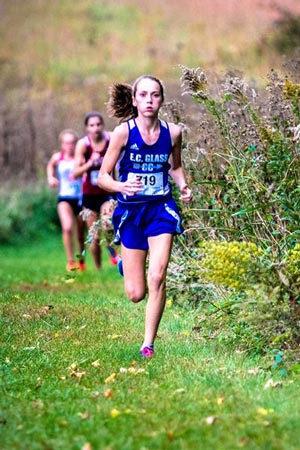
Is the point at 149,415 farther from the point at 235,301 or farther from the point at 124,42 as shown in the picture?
the point at 124,42

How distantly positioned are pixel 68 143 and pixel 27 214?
7.47m

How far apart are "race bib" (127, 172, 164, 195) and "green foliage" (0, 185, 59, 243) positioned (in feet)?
49.9

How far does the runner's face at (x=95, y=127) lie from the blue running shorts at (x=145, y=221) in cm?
542

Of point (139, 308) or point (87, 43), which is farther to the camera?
point (87, 43)

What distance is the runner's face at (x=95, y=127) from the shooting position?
12891 millimetres

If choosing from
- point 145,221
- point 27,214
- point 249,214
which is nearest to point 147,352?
point 145,221

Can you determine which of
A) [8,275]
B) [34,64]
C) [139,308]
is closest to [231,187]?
[139,308]

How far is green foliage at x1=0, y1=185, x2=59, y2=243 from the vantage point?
2253 centimetres

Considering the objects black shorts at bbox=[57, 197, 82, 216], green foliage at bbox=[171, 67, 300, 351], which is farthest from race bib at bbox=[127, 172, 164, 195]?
black shorts at bbox=[57, 197, 82, 216]

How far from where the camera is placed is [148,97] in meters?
7.38

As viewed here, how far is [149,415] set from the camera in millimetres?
5438

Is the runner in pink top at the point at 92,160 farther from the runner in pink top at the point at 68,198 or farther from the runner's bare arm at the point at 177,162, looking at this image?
the runner's bare arm at the point at 177,162

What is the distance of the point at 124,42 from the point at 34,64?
9.56 ft

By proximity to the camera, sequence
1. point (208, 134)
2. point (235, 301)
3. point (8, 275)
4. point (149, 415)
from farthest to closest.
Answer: point (8, 275), point (208, 134), point (235, 301), point (149, 415)
